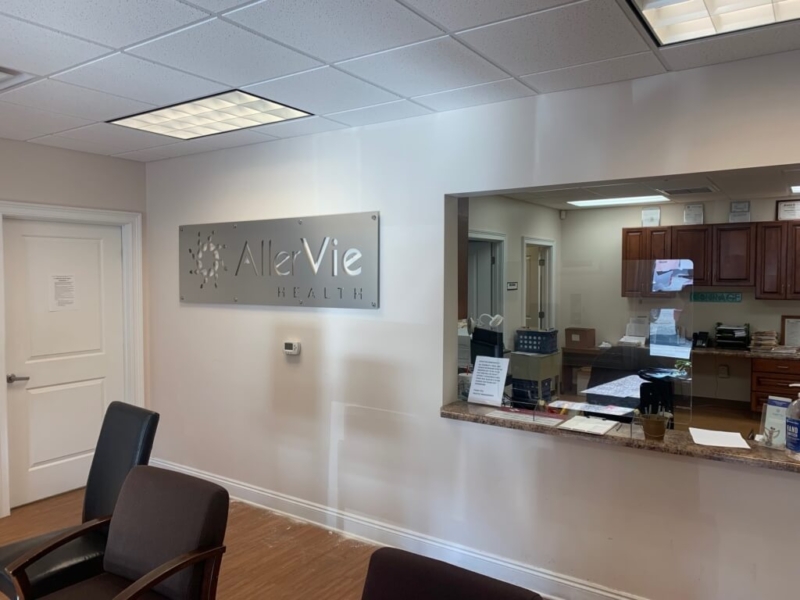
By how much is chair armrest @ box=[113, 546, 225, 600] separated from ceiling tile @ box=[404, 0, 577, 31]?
6.35ft

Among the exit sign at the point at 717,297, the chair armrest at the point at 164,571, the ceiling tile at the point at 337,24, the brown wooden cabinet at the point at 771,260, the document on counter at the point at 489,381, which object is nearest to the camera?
the chair armrest at the point at 164,571

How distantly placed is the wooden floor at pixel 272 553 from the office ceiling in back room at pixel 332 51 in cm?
250

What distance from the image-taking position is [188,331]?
4242 millimetres

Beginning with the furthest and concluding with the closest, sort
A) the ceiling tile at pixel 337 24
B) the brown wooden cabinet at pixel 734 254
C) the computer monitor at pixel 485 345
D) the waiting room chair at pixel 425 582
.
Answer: the brown wooden cabinet at pixel 734 254 < the computer monitor at pixel 485 345 < the ceiling tile at pixel 337 24 < the waiting room chair at pixel 425 582

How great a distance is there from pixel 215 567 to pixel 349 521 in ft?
5.31

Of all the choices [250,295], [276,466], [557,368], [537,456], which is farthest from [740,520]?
[250,295]

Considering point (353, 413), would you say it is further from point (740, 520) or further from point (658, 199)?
point (658, 199)

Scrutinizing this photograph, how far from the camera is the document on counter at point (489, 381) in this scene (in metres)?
3.15

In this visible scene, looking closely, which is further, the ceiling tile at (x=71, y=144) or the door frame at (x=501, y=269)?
the door frame at (x=501, y=269)

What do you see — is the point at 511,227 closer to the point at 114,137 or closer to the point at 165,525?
the point at 114,137

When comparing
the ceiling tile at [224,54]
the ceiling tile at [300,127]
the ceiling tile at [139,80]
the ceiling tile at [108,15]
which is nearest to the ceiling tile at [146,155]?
the ceiling tile at [300,127]

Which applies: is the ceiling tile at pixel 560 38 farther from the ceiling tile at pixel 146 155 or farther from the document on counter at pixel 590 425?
the ceiling tile at pixel 146 155

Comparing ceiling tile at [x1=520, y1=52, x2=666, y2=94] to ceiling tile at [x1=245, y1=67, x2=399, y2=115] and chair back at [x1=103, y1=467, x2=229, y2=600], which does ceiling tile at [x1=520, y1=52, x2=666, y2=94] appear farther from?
chair back at [x1=103, y1=467, x2=229, y2=600]

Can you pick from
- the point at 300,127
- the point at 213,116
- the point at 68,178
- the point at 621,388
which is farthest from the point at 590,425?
the point at 68,178
